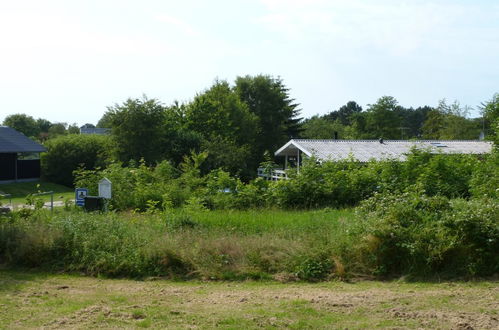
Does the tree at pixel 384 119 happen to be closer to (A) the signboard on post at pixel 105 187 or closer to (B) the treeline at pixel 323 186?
(B) the treeline at pixel 323 186

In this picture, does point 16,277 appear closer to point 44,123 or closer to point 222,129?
point 222,129

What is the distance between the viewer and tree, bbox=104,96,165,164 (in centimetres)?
3866

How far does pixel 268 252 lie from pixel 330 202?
6.48 meters

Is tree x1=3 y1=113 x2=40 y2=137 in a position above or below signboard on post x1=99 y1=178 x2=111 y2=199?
above

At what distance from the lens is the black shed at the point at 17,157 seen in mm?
41156

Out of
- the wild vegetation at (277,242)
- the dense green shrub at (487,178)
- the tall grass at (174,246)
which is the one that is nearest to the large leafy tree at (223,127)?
the dense green shrub at (487,178)

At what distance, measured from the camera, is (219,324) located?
6.07 metres

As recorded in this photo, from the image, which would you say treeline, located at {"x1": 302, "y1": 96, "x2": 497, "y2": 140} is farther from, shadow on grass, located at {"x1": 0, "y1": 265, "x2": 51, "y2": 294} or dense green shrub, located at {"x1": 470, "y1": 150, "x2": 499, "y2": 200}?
shadow on grass, located at {"x1": 0, "y1": 265, "x2": 51, "y2": 294}

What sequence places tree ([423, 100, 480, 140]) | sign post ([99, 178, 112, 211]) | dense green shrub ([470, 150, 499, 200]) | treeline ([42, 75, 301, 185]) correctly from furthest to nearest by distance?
tree ([423, 100, 480, 140]), treeline ([42, 75, 301, 185]), sign post ([99, 178, 112, 211]), dense green shrub ([470, 150, 499, 200])

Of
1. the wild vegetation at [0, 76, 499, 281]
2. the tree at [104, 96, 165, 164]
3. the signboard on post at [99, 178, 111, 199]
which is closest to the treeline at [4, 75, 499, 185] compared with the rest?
the tree at [104, 96, 165, 164]

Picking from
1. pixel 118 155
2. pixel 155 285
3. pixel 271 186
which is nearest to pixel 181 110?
pixel 118 155

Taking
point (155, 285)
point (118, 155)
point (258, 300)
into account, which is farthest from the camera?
point (118, 155)

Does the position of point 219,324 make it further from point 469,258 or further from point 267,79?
point 267,79

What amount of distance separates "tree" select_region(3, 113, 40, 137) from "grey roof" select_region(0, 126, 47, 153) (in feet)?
115
